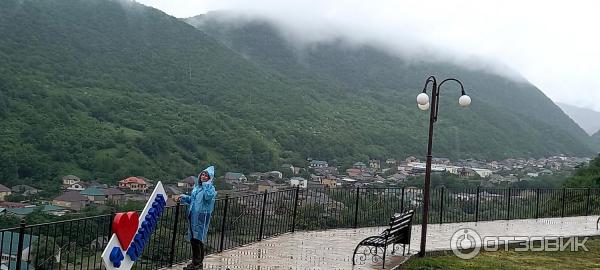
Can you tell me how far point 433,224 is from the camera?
14578mm

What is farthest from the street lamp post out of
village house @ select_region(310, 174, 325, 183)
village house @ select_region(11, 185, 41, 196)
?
village house @ select_region(310, 174, 325, 183)

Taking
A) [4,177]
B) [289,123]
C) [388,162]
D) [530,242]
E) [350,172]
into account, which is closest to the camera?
[530,242]

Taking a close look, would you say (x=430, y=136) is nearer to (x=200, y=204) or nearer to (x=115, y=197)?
(x=200, y=204)

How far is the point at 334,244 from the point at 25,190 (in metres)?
33.8

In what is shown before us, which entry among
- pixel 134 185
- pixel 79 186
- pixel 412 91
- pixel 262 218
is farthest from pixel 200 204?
pixel 412 91

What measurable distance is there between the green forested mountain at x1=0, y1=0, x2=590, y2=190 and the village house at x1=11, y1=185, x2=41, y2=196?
1718 millimetres

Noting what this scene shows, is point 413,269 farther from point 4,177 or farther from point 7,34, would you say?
point 7,34

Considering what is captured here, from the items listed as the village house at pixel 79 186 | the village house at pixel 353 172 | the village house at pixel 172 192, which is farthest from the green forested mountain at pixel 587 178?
the village house at pixel 79 186

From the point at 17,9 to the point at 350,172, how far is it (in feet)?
180

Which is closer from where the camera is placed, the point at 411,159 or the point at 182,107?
the point at 411,159

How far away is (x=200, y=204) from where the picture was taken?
758 centimetres

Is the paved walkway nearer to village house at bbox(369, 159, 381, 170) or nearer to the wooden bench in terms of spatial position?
the wooden bench

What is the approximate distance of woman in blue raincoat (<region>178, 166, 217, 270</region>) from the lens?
7527 mm

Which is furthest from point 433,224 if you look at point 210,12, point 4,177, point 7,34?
point 210,12
